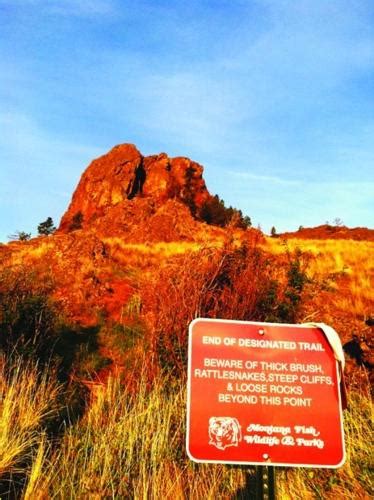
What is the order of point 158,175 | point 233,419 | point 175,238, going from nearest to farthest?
point 233,419, point 175,238, point 158,175

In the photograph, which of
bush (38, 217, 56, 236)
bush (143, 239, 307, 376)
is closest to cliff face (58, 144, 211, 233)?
bush (38, 217, 56, 236)

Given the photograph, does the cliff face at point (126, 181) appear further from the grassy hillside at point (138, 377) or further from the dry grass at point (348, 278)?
the grassy hillside at point (138, 377)

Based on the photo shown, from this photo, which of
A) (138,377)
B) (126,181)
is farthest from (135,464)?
(126,181)

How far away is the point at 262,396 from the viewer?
3.16 metres

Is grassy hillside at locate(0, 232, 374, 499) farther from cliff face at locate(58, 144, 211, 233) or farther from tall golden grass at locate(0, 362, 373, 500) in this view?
cliff face at locate(58, 144, 211, 233)

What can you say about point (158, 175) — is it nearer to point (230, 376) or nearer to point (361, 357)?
point (361, 357)

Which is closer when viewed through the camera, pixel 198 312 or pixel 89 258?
pixel 198 312

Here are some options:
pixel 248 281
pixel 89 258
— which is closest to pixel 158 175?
pixel 89 258

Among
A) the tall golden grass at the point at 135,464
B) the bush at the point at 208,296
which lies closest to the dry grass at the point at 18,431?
the tall golden grass at the point at 135,464

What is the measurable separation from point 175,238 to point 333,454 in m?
22.2

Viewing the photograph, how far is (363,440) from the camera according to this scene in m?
4.86

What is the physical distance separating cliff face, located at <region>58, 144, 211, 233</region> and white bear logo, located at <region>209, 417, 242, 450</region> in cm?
4972

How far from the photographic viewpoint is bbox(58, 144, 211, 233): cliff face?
5625cm

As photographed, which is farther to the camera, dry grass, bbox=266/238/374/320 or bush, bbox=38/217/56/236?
bush, bbox=38/217/56/236
